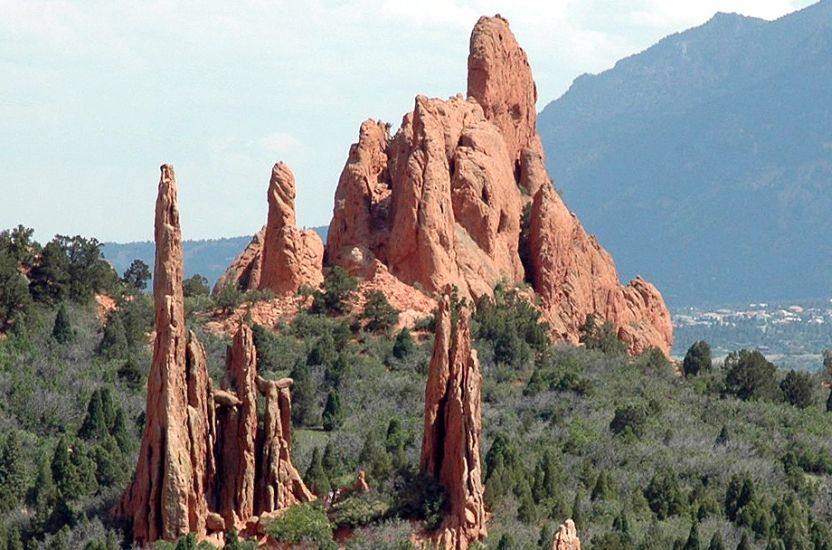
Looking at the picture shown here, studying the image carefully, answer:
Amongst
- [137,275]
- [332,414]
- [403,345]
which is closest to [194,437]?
[332,414]

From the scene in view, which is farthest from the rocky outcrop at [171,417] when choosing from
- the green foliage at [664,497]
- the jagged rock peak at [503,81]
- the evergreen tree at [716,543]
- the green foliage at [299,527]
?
the jagged rock peak at [503,81]

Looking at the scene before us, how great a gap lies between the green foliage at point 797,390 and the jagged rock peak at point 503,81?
42.3ft

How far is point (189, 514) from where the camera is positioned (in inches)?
1922

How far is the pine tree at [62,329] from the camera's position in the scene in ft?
235

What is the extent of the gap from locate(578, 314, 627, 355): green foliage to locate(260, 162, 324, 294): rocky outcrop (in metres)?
10.00

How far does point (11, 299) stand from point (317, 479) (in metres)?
21.4

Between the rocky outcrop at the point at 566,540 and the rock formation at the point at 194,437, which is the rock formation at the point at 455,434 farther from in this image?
the rocky outcrop at the point at 566,540

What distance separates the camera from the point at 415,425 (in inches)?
2547

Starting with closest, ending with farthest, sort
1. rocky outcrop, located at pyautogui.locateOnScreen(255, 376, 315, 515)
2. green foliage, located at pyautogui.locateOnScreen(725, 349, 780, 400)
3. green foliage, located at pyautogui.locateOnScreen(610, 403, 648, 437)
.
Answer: rocky outcrop, located at pyautogui.locateOnScreen(255, 376, 315, 515) → green foliage, located at pyautogui.locateOnScreen(610, 403, 648, 437) → green foliage, located at pyautogui.locateOnScreen(725, 349, 780, 400)

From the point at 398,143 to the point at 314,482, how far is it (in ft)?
82.3

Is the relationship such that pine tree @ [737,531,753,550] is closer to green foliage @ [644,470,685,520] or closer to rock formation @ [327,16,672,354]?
green foliage @ [644,470,685,520]

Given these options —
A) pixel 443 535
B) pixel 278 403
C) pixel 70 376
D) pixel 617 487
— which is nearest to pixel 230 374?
pixel 278 403

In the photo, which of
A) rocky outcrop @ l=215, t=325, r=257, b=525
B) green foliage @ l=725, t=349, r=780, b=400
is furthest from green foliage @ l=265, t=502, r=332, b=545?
green foliage @ l=725, t=349, r=780, b=400

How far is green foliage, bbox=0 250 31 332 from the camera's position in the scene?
2830 inches
